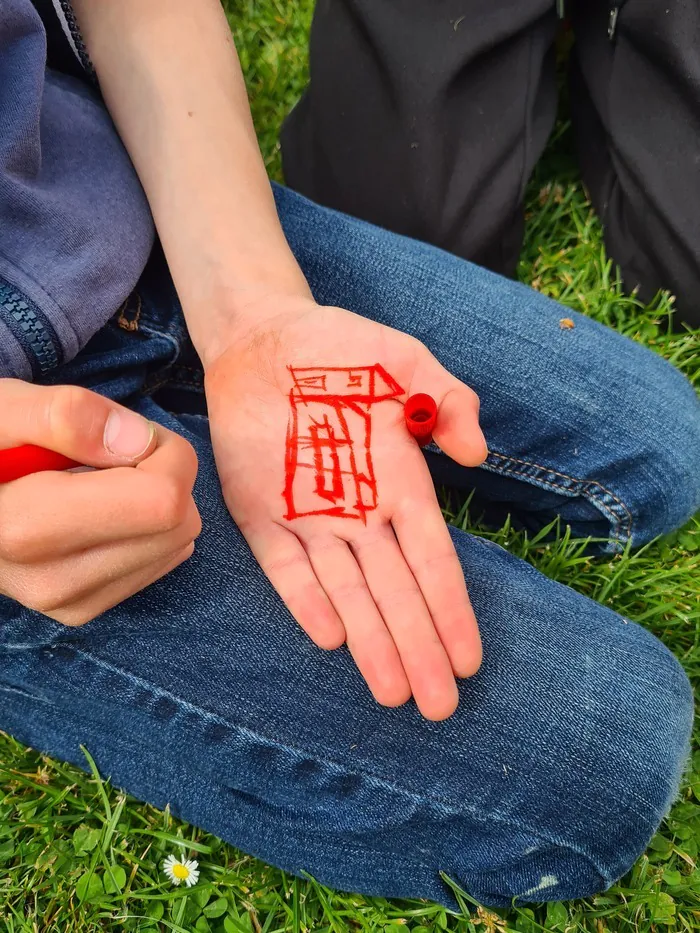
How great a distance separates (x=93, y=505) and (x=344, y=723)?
0.64 metres

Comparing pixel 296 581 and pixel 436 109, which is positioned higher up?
pixel 436 109

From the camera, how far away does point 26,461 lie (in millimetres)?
969

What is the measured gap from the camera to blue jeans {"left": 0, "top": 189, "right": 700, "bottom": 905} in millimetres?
1332

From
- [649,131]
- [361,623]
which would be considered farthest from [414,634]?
[649,131]

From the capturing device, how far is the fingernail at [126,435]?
0.97 m

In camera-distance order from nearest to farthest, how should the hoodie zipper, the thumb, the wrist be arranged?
the thumb
the hoodie zipper
the wrist

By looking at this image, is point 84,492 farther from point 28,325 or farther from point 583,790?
point 583,790

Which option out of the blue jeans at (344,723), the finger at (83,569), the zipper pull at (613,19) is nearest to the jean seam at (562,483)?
the blue jeans at (344,723)

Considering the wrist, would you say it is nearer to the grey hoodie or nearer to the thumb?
the grey hoodie

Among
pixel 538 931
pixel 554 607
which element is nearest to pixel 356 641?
pixel 554 607

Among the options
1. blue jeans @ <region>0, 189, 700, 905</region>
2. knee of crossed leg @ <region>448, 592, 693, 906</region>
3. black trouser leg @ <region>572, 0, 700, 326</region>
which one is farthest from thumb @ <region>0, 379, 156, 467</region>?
black trouser leg @ <region>572, 0, 700, 326</region>

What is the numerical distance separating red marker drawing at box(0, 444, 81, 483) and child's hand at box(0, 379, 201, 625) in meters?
0.01

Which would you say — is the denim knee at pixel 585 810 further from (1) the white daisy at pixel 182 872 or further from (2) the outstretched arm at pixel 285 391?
(1) the white daisy at pixel 182 872

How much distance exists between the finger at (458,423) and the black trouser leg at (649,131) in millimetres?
1020
